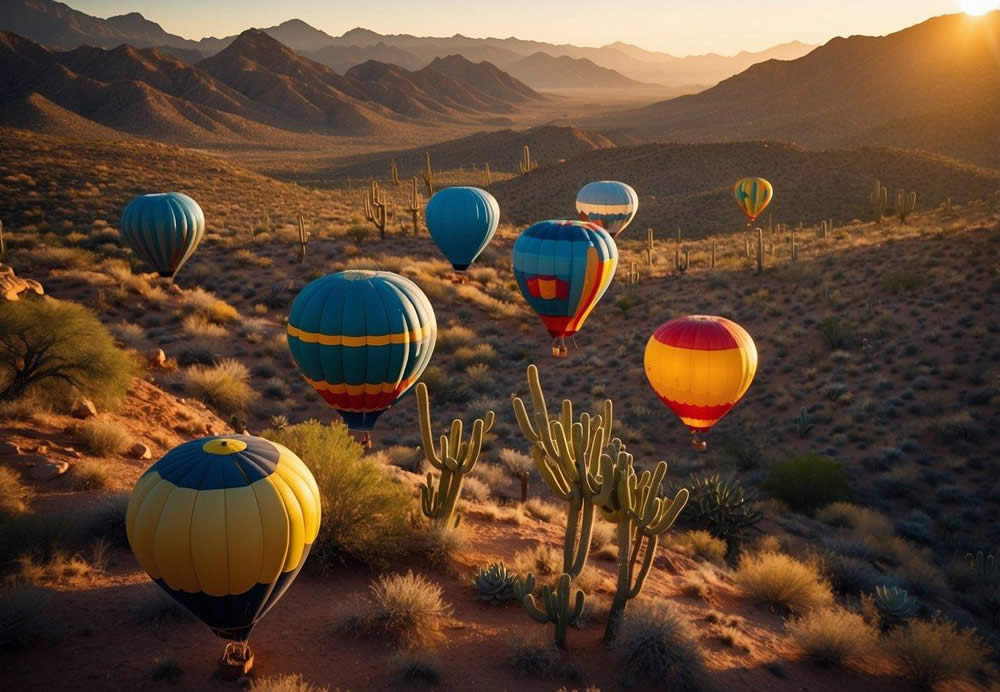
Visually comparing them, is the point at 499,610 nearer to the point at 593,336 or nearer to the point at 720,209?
the point at 593,336

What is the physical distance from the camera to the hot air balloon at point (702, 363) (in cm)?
1507

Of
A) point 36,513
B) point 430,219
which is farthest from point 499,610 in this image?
point 430,219

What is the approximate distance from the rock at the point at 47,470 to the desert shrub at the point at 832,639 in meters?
10.4

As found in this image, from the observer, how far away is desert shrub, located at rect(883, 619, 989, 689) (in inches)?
367

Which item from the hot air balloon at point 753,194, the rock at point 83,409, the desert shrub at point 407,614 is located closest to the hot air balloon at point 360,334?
the rock at point 83,409

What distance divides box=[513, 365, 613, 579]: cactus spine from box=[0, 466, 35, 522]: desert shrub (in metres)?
6.48

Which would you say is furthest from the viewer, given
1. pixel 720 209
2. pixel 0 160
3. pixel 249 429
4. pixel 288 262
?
pixel 720 209

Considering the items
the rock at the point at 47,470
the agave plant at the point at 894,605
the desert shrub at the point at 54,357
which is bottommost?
the agave plant at the point at 894,605

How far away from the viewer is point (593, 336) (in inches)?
1083

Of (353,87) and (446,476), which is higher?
(353,87)

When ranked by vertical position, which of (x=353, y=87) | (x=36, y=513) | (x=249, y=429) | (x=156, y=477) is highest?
(x=353, y=87)

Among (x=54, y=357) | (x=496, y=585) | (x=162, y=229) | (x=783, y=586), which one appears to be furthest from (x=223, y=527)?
(x=162, y=229)

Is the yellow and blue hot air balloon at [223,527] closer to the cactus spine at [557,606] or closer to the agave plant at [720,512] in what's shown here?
the cactus spine at [557,606]

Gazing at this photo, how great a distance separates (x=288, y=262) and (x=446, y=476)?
21381mm
